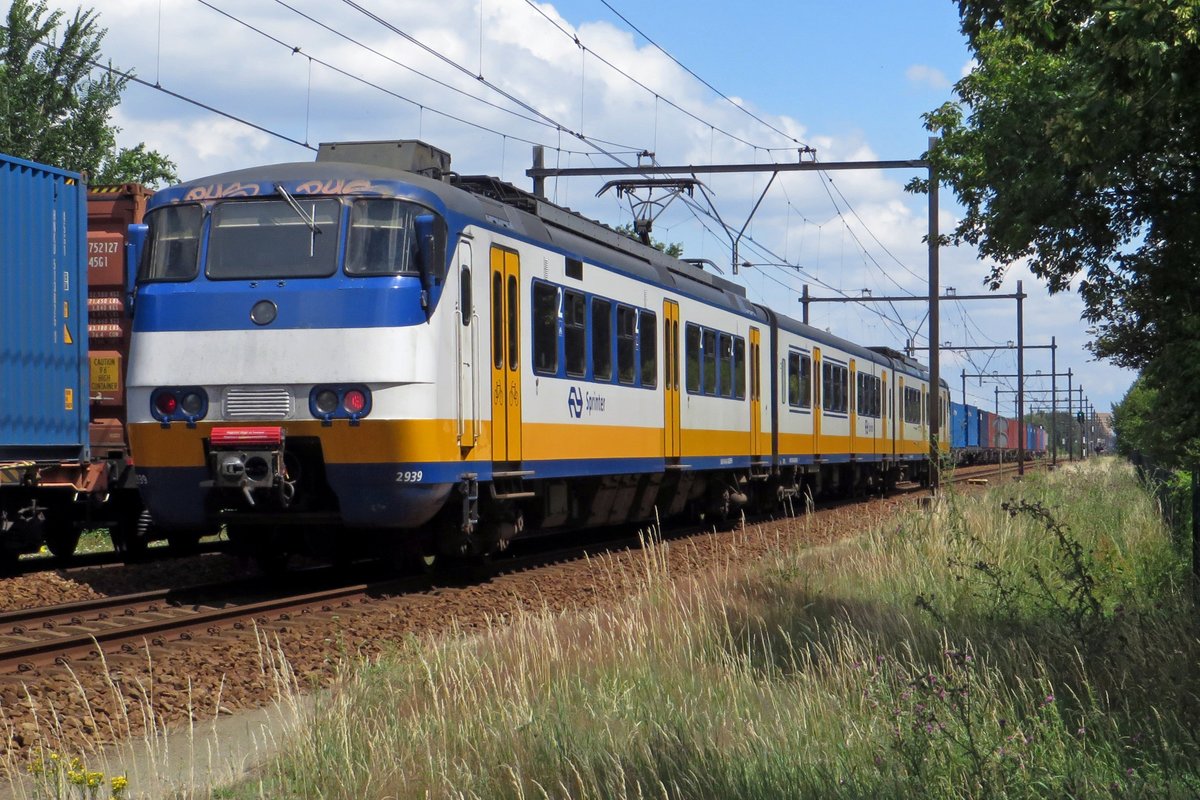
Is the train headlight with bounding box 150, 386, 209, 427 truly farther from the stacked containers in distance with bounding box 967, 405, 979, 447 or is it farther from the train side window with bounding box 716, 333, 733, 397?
the stacked containers in distance with bounding box 967, 405, 979, 447

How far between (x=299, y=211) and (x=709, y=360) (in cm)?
838

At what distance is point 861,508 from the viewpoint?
80.8 feet

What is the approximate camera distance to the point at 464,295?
11.7m

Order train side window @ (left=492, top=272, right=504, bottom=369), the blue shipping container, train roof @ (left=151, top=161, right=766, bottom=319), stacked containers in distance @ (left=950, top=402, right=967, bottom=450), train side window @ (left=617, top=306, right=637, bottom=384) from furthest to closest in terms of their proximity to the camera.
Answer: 1. stacked containers in distance @ (left=950, top=402, right=967, bottom=450)
2. train side window @ (left=617, top=306, right=637, bottom=384)
3. the blue shipping container
4. train side window @ (left=492, top=272, right=504, bottom=369)
5. train roof @ (left=151, top=161, right=766, bottom=319)

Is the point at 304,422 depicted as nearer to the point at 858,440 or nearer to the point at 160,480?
the point at 160,480

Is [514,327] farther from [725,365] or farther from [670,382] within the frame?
[725,365]

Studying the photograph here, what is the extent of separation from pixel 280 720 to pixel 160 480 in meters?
5.34

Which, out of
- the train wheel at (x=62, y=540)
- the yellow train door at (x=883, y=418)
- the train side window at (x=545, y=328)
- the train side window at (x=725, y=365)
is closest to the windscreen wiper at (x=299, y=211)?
the train side window at (x=545, y=328)

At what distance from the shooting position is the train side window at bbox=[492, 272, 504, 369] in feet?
40.2

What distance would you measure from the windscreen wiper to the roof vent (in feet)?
5.05

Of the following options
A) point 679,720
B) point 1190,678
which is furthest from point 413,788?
point 1190,678

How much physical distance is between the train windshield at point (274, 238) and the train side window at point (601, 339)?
12.7 ft

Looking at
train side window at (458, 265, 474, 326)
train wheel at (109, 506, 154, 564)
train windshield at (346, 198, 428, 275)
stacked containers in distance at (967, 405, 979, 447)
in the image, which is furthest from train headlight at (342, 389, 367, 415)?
stacked containers in distance at (967, 405, 979, 447)

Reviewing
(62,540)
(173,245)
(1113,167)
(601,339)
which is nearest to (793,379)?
(601,339)
